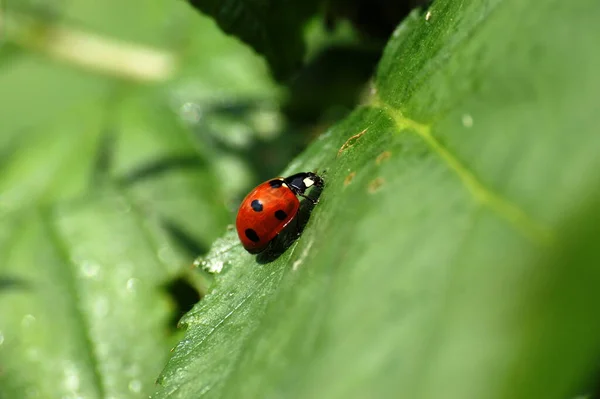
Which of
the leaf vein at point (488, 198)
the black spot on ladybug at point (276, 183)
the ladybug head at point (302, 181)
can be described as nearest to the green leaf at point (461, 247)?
the leaf vein at point (488, 198)

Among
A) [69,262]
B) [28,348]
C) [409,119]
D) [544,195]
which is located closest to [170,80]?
[69,262]

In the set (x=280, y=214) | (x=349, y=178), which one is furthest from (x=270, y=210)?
(x=349, y=178)

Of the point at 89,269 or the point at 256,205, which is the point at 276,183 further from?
the point at 89,269

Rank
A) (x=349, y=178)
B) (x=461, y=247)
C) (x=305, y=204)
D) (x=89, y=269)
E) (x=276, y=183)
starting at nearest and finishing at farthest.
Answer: (x=461, y=247)
(x=349, y=178)
(x=305, y=204)
(x=276, y=183)
(x=89, y=269)

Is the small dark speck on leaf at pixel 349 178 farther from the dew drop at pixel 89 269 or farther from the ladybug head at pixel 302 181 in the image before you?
the dew drop at pixel 89 269

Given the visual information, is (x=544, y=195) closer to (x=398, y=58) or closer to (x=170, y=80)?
(x=398, y=58)
